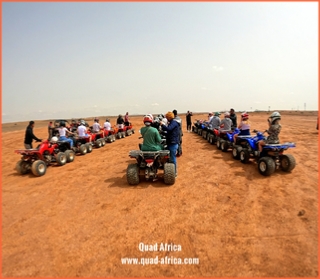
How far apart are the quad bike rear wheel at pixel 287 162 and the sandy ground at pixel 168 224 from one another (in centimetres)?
18

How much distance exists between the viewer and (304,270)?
2977 millimetres

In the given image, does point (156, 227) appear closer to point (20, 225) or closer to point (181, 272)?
point (181, 272)

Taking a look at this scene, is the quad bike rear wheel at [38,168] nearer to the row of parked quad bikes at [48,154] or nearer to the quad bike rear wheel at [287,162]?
the row of parked quad bikes at [48,154]

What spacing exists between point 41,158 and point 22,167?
2.31 ft

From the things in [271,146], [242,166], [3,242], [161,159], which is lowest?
[3,242]

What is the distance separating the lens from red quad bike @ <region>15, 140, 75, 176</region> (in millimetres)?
7562

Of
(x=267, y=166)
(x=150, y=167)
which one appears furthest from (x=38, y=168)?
(x=267, y=166)

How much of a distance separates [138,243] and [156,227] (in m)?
0.53

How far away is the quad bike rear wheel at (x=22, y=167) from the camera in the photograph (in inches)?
307

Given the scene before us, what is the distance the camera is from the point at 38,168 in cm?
746

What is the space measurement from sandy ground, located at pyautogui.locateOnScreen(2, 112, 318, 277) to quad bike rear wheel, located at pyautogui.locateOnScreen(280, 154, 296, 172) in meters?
0.18

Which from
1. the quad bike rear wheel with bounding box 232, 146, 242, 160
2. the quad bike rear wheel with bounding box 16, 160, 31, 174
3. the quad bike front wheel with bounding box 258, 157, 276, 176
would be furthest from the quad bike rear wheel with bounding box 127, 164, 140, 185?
the quad bike rear wheel with bounding box 16, 160, 31, 174

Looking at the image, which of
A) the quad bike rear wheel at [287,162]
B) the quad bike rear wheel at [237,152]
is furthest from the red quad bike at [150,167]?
the quad bike rear wheel at [287,162]

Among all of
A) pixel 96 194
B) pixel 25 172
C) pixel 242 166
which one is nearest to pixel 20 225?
pixel 96 194
